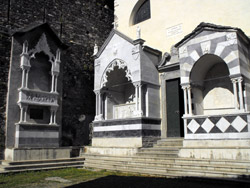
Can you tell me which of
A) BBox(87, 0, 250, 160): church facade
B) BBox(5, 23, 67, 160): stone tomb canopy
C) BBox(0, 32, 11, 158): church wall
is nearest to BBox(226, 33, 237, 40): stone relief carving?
BBox(87, 0, 250, 160): church facade

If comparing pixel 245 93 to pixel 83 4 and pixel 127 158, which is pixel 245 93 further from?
pixel 83 4

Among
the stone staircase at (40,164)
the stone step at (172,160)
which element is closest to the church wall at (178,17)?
the stone step at (172,160)

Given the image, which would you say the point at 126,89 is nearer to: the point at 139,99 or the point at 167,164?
the point at 139,99


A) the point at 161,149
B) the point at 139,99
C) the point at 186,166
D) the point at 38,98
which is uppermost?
the point at 38,98

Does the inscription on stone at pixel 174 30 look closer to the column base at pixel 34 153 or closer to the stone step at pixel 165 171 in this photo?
the stone step at pixel 165 171

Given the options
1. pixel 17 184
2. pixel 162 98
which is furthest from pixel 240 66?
pixel 17 184

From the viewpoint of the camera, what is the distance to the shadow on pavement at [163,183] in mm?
6223

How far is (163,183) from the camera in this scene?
658 cm

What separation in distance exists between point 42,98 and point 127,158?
14.4 feet

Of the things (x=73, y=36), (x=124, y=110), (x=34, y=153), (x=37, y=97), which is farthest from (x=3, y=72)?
(x=124, y=110)

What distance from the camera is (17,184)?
7148 mm

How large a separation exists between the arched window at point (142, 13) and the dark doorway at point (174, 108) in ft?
13.1

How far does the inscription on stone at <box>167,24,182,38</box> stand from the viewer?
11269 mm

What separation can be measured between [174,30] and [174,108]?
3.45 meters
